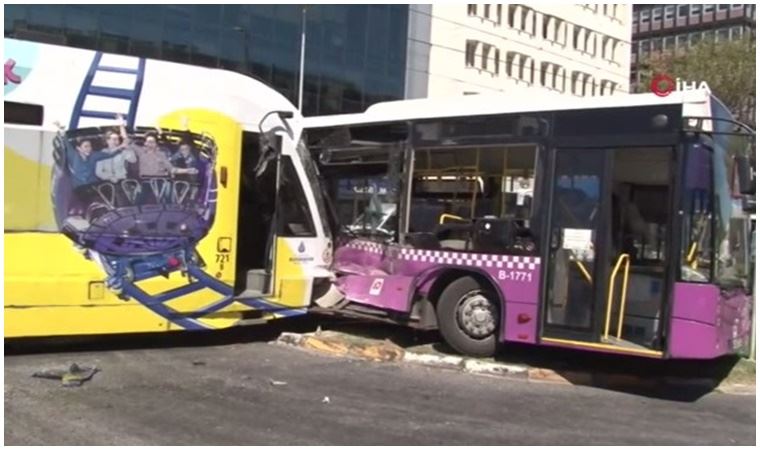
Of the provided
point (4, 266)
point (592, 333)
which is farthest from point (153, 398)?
point (592, 333)

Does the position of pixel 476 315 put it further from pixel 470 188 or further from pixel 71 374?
pixel 71 374

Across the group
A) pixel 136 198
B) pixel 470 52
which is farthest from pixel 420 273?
pixel 470 52

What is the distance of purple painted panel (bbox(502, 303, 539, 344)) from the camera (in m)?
8.26

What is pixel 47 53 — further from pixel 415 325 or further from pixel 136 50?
pixel 136 50

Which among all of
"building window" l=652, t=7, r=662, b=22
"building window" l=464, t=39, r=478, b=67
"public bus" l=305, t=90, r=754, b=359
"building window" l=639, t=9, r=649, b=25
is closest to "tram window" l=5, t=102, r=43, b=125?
"public bus" l=305, t=90, r=754, b=359

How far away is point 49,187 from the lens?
8.21 meters

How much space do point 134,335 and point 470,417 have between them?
4.65 meters

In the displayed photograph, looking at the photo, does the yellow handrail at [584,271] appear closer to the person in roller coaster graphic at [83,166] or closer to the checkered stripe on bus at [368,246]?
the checkered stripe on bus at [368,246]

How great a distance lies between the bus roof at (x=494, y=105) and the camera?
7586 millimetres

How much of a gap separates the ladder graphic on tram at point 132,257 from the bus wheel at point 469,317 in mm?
2310

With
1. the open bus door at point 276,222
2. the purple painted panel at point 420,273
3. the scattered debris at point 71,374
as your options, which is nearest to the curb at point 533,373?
the purple painted panel at point 420,273

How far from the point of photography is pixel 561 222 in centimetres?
809

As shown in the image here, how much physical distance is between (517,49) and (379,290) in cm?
5234

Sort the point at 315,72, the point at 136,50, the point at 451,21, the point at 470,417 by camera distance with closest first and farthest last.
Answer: the point at 470,417
the point at 136,50
the point at 315,72
the point at 451,21
